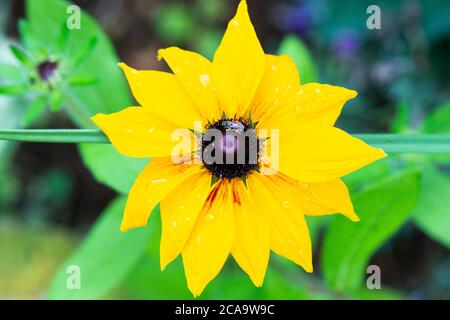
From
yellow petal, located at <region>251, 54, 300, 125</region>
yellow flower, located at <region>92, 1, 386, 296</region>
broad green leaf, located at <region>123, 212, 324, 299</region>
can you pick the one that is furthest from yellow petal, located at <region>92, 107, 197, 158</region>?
broad green leaf, located at <region>123, 212, 324, 299</region>

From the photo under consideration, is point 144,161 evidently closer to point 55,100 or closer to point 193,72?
point 55,100

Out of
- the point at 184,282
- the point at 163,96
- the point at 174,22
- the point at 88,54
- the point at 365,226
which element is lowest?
the point at 184,282

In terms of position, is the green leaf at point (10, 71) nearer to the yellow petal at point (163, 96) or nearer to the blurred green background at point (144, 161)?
the blurred green background at point (144, 161)

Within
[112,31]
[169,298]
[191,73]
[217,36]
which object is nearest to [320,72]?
[217,36]

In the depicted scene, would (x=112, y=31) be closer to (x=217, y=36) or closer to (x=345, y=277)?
(x=217, y=36)

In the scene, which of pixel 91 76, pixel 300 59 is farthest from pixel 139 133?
pixel 300 59

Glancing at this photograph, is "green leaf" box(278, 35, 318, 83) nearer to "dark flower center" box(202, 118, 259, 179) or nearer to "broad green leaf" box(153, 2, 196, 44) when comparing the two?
"dark flower center" box(202, 118, 259, 179)
